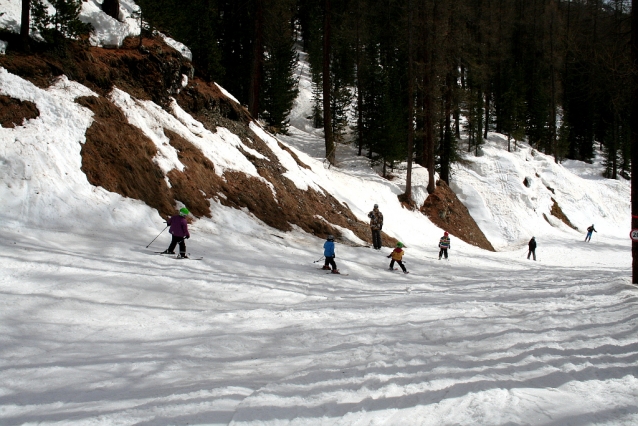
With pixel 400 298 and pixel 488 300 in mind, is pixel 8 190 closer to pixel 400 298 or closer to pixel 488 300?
pixel 400 298

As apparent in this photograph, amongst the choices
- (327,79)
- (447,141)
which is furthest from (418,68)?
(447,141)

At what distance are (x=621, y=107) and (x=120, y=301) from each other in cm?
1192

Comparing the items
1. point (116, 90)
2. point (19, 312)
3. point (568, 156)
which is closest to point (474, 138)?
point (568, 156)

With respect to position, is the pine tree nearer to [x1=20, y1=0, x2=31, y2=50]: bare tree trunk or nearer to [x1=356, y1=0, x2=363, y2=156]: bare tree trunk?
[x1=20, y1=0, x2=31, y2=50]: bare tree trunk

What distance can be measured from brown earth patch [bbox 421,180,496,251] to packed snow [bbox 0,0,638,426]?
893cm

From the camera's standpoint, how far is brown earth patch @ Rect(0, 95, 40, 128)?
33.3ft

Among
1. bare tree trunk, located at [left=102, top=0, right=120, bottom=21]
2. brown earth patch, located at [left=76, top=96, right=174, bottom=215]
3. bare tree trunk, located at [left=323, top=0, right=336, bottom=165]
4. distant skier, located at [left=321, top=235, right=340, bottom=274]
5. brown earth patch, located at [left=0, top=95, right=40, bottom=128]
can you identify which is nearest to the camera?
brown earth patch, located at [left=0, top=95, right=40, bottom=128]

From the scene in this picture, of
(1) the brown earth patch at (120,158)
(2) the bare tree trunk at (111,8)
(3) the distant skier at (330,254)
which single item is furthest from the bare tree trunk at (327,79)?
(3) the distant skier at (330,254)

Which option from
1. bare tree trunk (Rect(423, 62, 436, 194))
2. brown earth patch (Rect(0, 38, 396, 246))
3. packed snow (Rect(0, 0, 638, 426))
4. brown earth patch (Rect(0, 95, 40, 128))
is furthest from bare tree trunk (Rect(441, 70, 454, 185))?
brown earth patch (Rect(0, 95, 40, 128))

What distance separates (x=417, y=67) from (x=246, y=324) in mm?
21244

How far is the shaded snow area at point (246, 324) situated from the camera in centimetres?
363

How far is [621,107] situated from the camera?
1020 centimetres

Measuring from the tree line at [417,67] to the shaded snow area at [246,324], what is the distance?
5.50 meters

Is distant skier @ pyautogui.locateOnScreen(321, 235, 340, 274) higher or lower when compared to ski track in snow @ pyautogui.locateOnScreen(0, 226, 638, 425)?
higher
